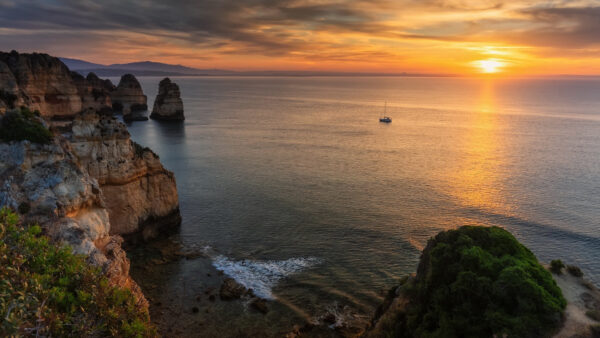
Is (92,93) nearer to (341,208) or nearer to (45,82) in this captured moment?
(45,82)

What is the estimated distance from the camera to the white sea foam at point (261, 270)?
29641mm

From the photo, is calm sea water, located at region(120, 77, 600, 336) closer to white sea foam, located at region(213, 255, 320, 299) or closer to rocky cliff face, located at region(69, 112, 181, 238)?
white sea foam, located at region(213, 255, 320, 299)

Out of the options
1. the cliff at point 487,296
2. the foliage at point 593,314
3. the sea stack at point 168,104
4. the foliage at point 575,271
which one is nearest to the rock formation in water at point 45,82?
the sea stack at point 168,104

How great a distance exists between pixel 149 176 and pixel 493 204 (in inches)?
1629

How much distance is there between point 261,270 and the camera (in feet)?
105

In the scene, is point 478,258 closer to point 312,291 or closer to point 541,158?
point 312,291

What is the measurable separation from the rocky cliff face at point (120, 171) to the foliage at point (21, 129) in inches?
352

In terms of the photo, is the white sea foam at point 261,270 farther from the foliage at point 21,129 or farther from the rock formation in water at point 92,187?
the foliage at point 21,129

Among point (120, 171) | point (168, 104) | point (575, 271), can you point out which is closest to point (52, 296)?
point (575, 271)

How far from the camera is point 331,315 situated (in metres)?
26.0

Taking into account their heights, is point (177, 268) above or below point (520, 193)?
below

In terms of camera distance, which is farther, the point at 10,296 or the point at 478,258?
the point at 478,258

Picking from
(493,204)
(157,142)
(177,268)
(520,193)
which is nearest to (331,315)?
(177,268)

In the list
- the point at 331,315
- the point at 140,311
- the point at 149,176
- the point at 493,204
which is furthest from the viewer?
the point at 493,204
